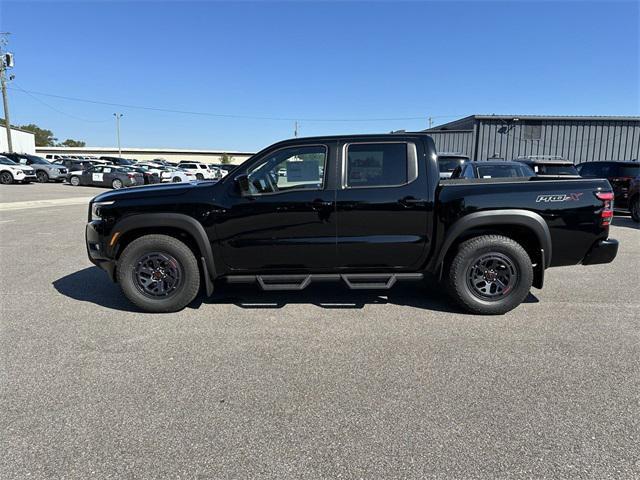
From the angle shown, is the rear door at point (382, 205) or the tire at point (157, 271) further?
the tire at point (157, 271)

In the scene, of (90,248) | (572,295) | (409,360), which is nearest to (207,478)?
(409,360)

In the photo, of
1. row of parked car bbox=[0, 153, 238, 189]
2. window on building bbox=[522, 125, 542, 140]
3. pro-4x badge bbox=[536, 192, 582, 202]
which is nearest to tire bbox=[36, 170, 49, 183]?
row of parked car bbox=[0, 153, 238, 189]

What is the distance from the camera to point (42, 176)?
2750 centimetres

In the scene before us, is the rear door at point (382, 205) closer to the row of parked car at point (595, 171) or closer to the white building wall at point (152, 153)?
the row of parked car at point (595, 171)

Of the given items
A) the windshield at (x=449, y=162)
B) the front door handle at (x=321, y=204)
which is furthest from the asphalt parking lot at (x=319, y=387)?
the windshield at (x=449, y=162)

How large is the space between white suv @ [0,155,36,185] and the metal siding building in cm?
2717

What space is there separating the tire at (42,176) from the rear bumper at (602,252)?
31540mm

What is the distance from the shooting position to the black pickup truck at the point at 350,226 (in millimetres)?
4270

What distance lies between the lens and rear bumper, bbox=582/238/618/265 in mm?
4375

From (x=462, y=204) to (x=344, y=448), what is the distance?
2.80 m

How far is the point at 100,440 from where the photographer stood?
2.46m

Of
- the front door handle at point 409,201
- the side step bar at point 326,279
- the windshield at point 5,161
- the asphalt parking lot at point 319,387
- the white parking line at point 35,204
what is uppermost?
the windshield at point 5,161

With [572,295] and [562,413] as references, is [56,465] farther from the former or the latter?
[572,295]

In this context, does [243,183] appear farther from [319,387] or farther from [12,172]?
[12,172]
